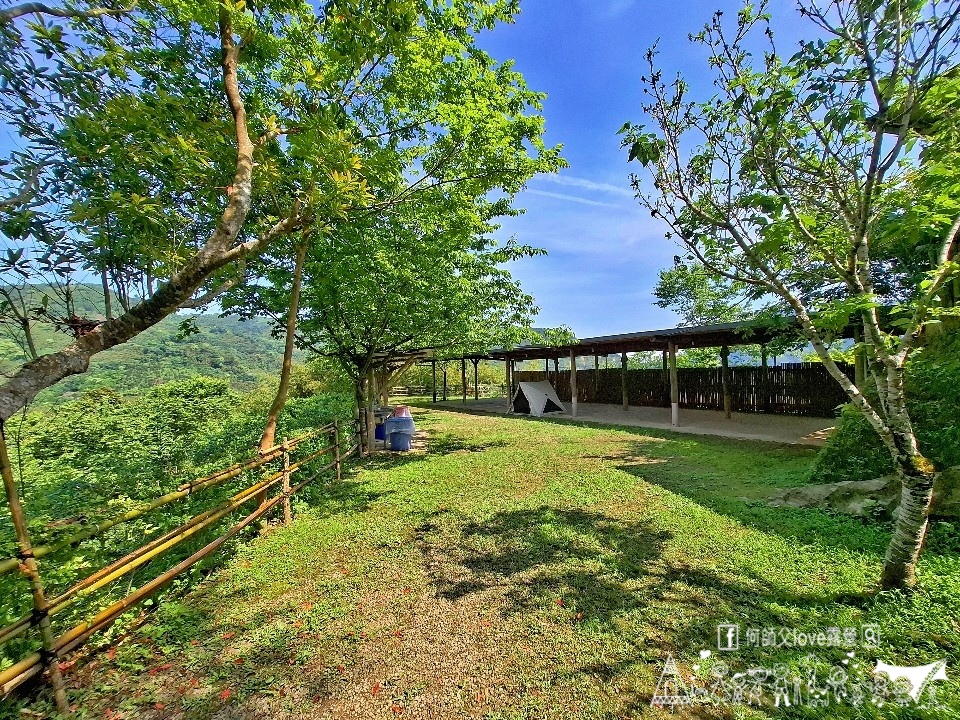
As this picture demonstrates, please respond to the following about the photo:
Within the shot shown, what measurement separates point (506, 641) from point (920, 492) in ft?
10.1

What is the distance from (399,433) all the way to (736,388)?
11.4 m

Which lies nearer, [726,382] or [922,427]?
[922,427]

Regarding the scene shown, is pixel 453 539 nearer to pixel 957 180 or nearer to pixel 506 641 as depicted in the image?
pixel 506 641

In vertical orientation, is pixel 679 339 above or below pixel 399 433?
above

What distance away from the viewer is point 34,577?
210 cm

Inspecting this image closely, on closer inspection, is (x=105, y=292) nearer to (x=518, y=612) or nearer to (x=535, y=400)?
(x=518, y=612)

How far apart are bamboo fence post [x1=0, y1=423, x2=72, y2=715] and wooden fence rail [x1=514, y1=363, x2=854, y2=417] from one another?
12498 millimetres

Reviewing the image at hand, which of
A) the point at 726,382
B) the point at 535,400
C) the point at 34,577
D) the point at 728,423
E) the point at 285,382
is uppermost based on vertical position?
the point at 285,382

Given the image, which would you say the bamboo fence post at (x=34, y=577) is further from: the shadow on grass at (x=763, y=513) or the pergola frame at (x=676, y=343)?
the pergola frame at (x=676, y=343)

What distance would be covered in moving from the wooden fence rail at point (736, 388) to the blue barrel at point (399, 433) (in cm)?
1008

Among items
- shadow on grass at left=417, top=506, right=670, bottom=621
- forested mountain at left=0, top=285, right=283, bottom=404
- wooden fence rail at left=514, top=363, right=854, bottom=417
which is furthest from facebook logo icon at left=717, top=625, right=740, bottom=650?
wooden fence rail at left=514, top=363, right=854, bottom=417

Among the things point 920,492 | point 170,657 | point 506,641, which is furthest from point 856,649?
point 170,657

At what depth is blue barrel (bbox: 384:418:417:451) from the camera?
10.1 meters

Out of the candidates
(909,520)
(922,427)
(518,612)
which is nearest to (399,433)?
(518,612)
